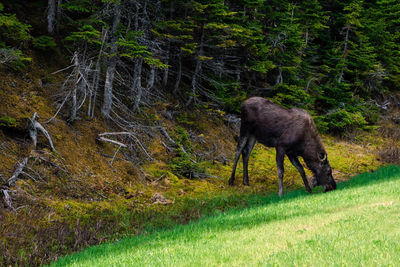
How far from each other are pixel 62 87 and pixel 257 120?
708cm

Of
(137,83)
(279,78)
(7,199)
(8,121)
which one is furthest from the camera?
(279,78)

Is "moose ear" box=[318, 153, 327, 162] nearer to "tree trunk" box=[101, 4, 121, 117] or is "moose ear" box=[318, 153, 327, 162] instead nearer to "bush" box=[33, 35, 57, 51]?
"tree trunk" box=[101, 4, 121, 117]

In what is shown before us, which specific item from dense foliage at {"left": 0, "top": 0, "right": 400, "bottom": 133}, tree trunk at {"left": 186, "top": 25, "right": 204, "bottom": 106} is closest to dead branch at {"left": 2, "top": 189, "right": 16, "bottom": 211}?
dense foliage at {"left": 0, "top": 0, "right": 400, "bottom": 133}

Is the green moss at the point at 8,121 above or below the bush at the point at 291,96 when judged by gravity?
above

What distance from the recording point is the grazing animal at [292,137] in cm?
1284

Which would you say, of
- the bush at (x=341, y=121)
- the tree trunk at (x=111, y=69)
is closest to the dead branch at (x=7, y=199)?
the tree trunk at (x=111, y=69)

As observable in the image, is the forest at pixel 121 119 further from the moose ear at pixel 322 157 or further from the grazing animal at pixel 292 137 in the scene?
the moose ear at pixel 322 157

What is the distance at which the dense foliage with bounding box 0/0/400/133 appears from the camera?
14.0 meters

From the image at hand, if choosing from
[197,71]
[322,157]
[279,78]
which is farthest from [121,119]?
[279,78]

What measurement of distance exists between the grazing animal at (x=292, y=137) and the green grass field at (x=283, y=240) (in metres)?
3.66

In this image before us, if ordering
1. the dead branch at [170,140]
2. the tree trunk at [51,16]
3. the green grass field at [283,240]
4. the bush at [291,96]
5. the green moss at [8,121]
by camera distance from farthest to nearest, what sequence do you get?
the bush at [291,96]
the tree trunk at [51,16]
the dead branch at [170,140]
the green moss at [8,121]
the green grass field at [283,240]

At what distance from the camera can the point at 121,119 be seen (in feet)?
48.3

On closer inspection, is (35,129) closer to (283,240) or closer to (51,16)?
(51,16)

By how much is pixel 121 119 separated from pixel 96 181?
3.69 metres
